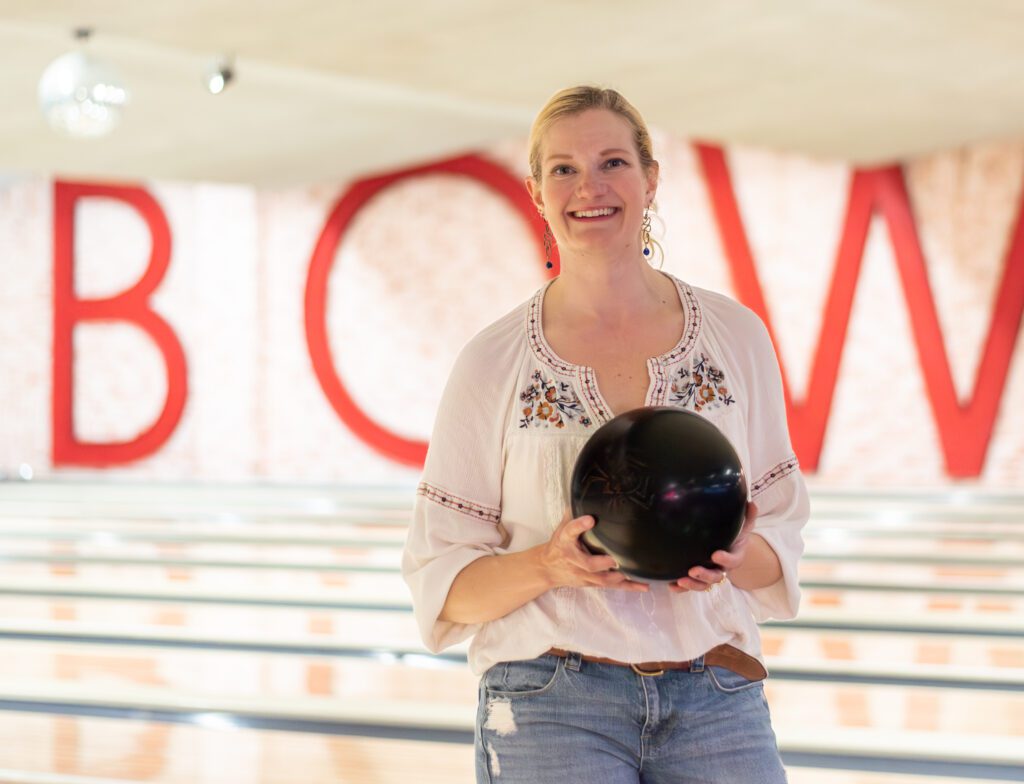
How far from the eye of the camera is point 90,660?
3865mm

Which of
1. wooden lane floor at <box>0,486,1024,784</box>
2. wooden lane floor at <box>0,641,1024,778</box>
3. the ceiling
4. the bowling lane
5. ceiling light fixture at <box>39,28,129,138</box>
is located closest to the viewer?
wooden lane floor at <box>0,641,1024,778</box>

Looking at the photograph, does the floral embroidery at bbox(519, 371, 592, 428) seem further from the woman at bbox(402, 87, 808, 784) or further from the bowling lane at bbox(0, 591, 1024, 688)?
the bowling lane at bbox(0, 591, 1024, 688)

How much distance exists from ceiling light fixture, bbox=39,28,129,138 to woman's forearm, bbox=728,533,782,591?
15.8 ft

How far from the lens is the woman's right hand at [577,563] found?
4.06 feet

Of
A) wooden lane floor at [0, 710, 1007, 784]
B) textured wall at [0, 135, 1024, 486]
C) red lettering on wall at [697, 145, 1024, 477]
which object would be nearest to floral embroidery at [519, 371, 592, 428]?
wooden lane floor at [0, 710, 1007, 784]

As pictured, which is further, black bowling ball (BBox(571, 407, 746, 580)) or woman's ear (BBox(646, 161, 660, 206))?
woman's ear (BBox(646, 161, 660, 206))

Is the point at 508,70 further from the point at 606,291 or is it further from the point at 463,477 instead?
the point at 463,477

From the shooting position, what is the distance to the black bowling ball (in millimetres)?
1237

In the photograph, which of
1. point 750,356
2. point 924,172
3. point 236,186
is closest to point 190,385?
point 236,186

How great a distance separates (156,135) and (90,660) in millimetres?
5781

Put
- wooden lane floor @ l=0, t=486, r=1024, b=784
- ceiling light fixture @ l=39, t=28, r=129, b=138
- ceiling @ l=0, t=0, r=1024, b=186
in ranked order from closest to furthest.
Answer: wooden lane floor @ l=0, t=486, r=1024, b=784 < ceiling light fixture @ l=39, t=28, r=129, b=138 < ceiling @ l=0, t=0, r=1024, b=186

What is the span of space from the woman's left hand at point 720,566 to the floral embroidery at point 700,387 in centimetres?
14

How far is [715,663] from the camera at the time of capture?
4.31ft

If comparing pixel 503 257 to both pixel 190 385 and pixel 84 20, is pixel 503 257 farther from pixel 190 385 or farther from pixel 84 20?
pixel 84 20
